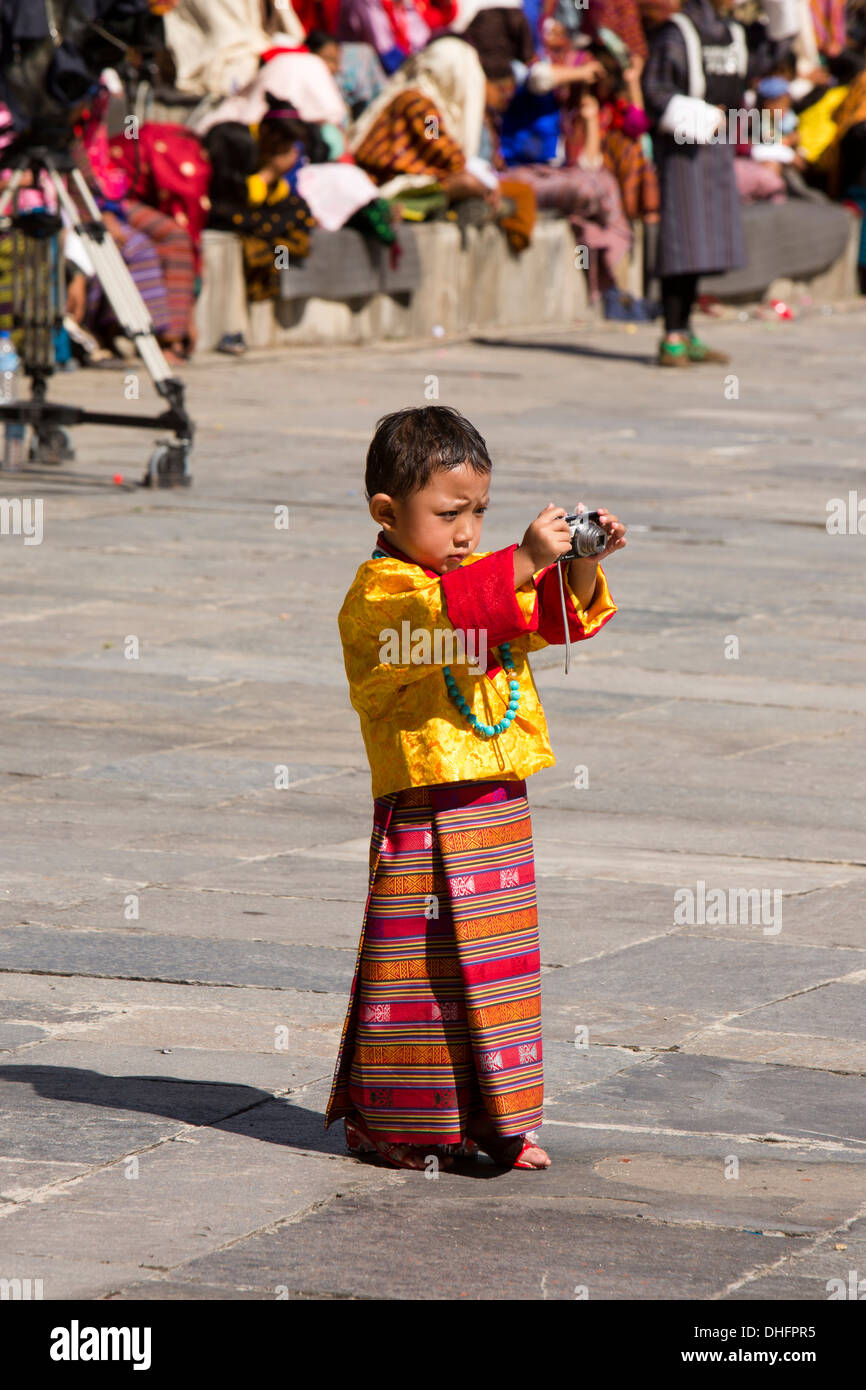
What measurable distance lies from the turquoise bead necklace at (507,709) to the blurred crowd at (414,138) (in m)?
9.16

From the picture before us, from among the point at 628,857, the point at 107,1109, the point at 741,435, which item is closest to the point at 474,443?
the point at 107,1109

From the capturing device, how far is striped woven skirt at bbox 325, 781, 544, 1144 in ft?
12.0

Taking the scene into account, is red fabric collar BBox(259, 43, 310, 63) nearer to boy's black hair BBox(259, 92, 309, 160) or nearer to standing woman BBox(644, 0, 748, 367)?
boy's black hair BBox(259, 92, 309, 160)

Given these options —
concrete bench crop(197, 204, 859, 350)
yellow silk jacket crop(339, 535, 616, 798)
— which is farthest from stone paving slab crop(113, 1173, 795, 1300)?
concrete bench crop(197, 204, 859, 350)

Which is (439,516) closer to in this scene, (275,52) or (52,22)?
(52,22)

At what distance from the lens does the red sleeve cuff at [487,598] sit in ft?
11.4

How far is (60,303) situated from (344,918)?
6.52m

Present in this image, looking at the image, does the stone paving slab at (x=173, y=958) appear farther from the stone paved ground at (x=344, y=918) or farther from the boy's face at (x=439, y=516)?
the boy's face at (x=439, y=516)

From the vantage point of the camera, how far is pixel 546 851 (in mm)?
5645

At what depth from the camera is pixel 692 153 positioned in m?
16.5

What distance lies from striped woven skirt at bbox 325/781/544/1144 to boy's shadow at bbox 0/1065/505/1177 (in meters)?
0.12

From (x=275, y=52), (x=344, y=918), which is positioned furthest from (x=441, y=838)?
(x=275, y=52)

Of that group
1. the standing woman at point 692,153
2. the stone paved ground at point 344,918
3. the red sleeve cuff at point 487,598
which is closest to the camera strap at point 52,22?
the stone paved ground at point 344,918
